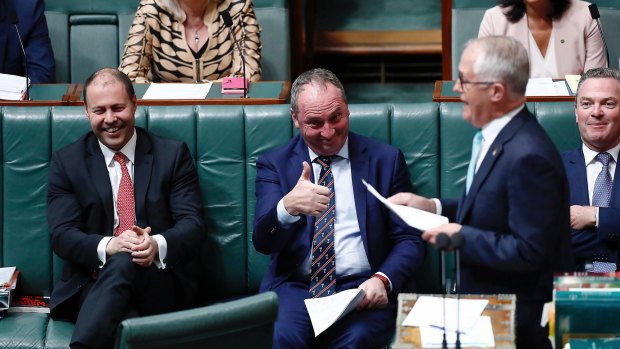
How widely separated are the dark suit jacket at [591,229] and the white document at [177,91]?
1233 millimetres

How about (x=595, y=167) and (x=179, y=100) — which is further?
(x=179, y=100)

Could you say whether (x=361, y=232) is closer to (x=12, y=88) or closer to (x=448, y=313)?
(x=448, y=313)

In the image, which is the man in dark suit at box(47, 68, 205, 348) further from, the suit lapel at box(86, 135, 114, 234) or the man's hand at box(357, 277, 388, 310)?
the man's hand at box(357, 277, 388, 310)

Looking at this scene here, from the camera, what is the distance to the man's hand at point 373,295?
293 cm

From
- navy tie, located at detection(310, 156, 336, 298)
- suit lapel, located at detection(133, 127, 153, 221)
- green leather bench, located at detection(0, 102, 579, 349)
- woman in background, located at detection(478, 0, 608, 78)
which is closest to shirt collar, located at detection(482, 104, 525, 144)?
navy tie, located at detection(310, 156, 336, 298)

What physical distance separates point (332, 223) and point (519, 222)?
93cm

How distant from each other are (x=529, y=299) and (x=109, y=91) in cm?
150

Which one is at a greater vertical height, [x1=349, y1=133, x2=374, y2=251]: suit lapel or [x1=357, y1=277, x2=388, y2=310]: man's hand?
[x1=349, y1=133, x2=374, y2=251]: suit lapel

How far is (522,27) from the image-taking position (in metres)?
4.19

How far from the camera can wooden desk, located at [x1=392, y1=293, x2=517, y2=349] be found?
220cm

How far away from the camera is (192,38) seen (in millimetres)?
4223

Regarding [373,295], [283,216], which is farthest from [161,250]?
[373,295]

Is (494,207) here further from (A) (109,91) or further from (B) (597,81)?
(A) (109,91)

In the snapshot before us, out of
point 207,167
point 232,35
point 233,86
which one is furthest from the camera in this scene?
point 232,35
